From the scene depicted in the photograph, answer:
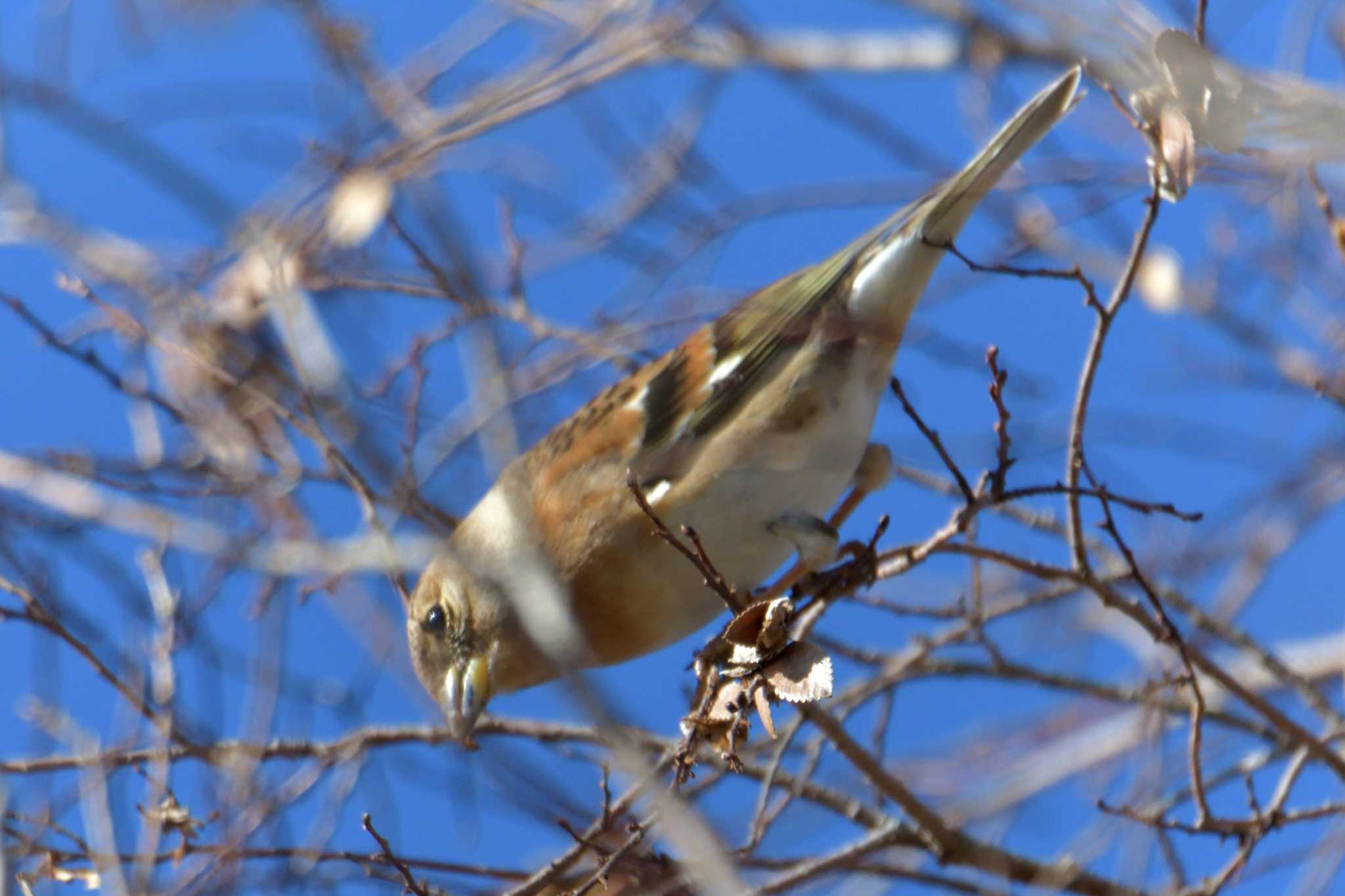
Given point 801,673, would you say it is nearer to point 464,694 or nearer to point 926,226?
point 464,694

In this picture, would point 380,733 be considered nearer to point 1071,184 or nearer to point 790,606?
point 790,606

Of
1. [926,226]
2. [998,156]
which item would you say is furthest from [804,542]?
[998,156]

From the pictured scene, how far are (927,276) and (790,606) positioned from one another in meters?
1.76

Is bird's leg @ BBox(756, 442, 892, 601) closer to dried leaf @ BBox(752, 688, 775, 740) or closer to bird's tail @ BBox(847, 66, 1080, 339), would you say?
bird's tail @ BBox(847, 66, 1080, 339)

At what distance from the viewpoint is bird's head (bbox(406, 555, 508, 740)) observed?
353 cm

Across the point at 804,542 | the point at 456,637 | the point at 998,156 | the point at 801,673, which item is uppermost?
the point at 998,156

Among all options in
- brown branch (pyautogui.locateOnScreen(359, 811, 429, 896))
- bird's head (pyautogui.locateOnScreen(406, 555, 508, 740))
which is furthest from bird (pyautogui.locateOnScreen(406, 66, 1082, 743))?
brown branch (pyautogui.locateOnScreen(359, 811, 429, 896))

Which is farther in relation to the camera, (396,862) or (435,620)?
(435,620)

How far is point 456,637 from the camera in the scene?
11.9 feet

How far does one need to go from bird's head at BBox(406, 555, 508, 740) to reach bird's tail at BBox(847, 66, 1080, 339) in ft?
4.24

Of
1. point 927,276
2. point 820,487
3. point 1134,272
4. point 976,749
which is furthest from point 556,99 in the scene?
point 976,749

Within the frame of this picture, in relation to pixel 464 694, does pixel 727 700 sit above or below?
below

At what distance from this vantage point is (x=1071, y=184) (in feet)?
13.6

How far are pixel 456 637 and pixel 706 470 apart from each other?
2.60 ft
